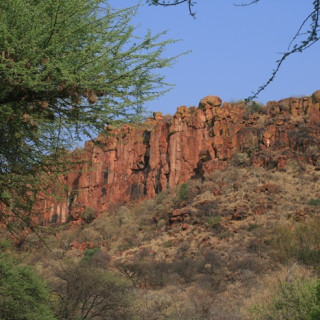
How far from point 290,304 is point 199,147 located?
40308mm

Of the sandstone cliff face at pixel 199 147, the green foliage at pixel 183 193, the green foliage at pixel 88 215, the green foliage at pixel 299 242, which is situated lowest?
the green foliage at pixel 299 242

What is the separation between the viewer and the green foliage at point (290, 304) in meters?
15.5

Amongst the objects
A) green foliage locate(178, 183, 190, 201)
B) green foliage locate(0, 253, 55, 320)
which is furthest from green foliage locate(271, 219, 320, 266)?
green foliage locate(0, 253, 55, 320)

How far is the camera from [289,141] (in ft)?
160

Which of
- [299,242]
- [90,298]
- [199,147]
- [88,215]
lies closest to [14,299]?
[90,298]

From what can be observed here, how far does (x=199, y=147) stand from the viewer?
5594cm

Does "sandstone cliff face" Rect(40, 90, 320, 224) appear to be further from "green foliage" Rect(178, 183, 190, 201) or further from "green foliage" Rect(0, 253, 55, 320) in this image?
"green foliage" Rect(0, 253, 55, 320)

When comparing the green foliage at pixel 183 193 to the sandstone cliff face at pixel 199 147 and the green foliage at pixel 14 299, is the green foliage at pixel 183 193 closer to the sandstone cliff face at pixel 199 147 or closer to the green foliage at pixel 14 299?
the sandstone cliff face at pixel 199 147

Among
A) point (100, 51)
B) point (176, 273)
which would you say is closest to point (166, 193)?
point (176, 273)

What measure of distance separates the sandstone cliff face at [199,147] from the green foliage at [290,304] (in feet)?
102

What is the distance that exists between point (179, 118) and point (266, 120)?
9.62 metres

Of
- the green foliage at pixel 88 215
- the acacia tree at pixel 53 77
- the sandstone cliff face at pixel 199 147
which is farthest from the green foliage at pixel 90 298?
the green foliage at pixel 88 215

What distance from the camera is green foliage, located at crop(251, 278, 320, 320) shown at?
1553 cm

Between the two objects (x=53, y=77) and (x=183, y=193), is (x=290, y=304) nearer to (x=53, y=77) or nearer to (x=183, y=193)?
(x=53, y=77)
